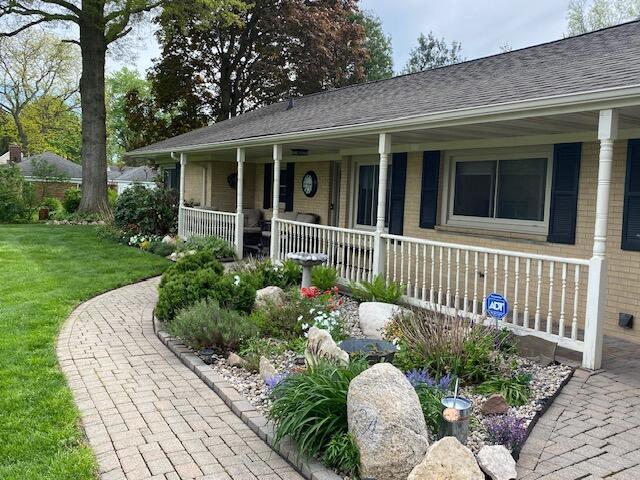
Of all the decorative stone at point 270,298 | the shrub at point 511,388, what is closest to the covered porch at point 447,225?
the shrub at point 511,388

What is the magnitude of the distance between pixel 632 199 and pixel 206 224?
32.2 feet

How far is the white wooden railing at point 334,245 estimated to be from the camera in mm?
8570

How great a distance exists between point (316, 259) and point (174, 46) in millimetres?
22576

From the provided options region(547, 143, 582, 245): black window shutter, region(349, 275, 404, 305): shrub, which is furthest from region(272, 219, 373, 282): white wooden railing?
region(547, 143, 582, 245): black window shutter

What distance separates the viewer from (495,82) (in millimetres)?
7434

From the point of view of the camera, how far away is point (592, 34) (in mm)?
8562

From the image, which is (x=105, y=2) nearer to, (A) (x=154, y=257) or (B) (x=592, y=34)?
(A) (x=154, y=257)

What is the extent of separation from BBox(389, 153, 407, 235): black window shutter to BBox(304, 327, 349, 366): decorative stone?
205 inches

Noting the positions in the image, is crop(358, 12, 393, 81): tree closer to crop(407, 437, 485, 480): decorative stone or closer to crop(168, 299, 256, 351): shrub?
crop(168, 299, 256, 351): shrub

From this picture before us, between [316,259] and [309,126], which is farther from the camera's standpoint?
[309,126]

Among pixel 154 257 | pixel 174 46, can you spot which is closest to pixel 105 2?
pixel 174 46

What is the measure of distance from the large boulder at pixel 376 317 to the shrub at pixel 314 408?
2043 mm

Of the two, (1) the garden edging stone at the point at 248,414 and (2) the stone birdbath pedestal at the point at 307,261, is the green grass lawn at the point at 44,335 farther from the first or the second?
(2) the stone birdbath pedestal at the point at 307,261

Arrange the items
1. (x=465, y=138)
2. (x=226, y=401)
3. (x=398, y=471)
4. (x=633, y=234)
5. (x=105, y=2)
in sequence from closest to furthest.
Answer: (x=398, y=471) < (x=226, y=401) < (x=633, y=234) < (x=465, y=138) < (x=105, y=2)
